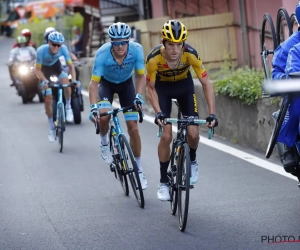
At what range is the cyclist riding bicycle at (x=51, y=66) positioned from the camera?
48.3 feet

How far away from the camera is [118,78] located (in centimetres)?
1012

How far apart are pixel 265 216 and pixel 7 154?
6.97 m

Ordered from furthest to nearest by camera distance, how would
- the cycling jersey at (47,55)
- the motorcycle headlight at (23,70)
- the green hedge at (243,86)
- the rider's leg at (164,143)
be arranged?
the motorcycle headlight at (23,70) < the cycling jersey at (47,55) < the green hedge at (243,86) < the rider's leg at (164,143)

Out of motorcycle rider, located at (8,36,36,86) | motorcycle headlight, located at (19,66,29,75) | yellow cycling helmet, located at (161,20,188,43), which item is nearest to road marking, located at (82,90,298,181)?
yellow cycling helmet, located at (161,20,188,43)

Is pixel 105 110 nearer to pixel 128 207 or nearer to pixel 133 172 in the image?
pixel 133 172

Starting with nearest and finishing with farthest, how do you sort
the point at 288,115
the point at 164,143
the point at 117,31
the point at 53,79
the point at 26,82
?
the point at 288,115
the point at 164,143
the point at 117,31
the point at 53,79
the point at 26,82

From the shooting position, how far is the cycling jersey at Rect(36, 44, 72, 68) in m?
15.1

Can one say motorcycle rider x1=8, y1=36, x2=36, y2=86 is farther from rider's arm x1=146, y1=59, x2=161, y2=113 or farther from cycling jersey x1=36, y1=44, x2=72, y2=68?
rider's arm x1=146, y1=59, x2=161, y2=113

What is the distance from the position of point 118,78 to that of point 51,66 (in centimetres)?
576

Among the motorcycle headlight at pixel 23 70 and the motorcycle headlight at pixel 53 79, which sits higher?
the motorcycle headlight at pixel 23 70

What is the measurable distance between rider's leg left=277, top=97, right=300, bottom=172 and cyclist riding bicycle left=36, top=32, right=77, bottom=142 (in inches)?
302

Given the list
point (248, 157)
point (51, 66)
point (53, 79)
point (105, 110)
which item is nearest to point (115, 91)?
point (105, 110)

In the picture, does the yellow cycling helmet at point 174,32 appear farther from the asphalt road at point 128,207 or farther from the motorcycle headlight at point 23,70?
the motorcycle headlight at point 23,70

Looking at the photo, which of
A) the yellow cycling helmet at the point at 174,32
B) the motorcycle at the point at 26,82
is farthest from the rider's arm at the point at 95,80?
the motorcycle at the point at 26,82
